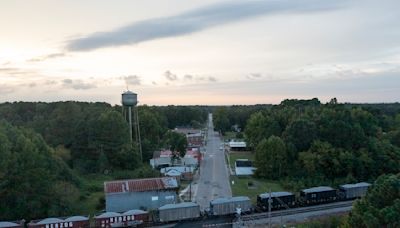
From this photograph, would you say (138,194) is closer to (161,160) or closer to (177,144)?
(161,160)

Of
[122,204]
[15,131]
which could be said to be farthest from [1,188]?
[122,204]

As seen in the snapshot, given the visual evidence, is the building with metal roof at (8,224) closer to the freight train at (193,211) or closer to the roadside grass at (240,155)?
the freight train at (193,211)

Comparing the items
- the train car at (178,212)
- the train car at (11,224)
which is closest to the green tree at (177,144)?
the train car at (178,212)

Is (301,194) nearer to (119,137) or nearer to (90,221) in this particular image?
(90,221)

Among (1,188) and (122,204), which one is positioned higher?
(1,188)

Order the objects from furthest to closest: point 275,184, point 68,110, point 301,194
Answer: point 68,110 → point 275,184 → point 301,194

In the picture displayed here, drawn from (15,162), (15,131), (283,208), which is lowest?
(283,208)

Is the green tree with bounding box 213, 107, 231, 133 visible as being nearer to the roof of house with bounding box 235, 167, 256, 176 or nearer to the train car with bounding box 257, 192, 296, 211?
the roof of house with bounding box 235, 167, 256, 176
